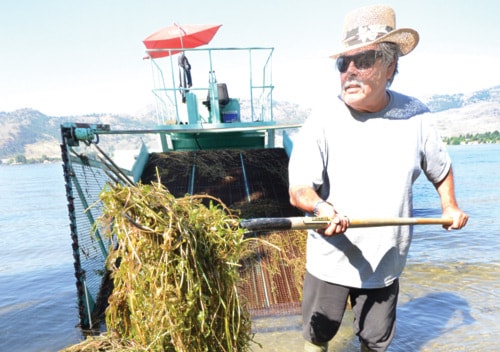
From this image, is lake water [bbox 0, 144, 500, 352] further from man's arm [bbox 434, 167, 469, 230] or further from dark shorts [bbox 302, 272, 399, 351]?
man's arm [bbox 434, 167, 469, 230]

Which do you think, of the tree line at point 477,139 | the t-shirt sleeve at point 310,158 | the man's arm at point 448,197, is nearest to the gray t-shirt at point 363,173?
the t-shirt sleeve at point 310,158

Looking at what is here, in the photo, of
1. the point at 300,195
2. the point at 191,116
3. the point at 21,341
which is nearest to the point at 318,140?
the point at 300,195

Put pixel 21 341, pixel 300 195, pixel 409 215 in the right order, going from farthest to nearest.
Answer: pixel 21 341
pixel 409 215
pixel 300 195

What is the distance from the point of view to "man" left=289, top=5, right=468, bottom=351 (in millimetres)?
2088

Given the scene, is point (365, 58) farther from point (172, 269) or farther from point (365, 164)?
point (172, 269)

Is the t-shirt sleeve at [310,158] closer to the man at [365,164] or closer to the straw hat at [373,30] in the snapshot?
the man at [365,164]

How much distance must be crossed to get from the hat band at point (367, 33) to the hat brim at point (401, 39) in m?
0.04

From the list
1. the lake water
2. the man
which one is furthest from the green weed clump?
the lake water

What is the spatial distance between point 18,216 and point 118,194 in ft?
67.2

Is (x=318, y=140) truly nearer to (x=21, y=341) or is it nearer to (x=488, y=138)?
(x=21, y=341)

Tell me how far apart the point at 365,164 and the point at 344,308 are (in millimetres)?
955

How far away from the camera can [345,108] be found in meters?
2.16

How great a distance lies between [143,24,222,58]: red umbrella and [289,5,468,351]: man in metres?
8.59

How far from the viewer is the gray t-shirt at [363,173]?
2104 millimetres
